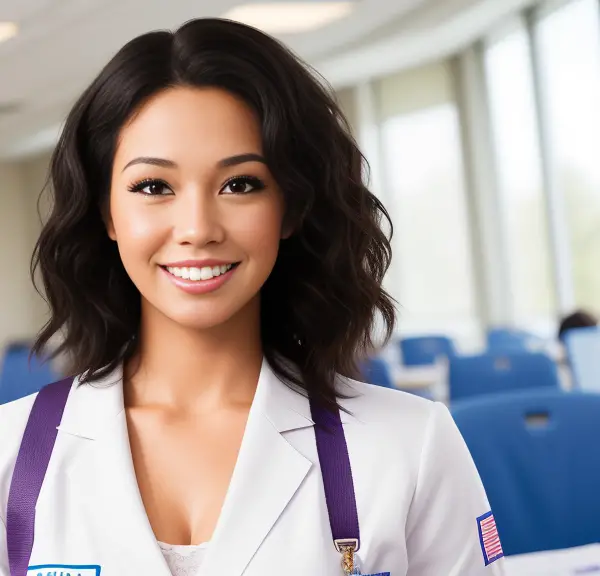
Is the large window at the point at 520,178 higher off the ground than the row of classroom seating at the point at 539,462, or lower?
higher

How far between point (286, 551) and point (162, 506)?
0.18m

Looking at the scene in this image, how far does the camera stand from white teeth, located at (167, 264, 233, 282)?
1.33m

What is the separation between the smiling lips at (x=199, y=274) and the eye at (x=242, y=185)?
3.7 inches

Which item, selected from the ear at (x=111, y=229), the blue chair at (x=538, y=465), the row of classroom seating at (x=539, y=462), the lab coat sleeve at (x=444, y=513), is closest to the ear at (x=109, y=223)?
the ear at (x=111, y=229)

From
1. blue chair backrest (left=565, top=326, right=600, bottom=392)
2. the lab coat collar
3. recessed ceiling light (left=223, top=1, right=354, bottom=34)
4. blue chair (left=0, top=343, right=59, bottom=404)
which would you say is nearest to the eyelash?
the lab coat collar

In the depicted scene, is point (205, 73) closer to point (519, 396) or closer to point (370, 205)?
point (370, 205)

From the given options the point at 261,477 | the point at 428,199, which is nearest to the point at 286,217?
the point at 261,477

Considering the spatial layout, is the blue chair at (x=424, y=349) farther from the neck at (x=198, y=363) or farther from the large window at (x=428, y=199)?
the neck at (x=198, y=363)

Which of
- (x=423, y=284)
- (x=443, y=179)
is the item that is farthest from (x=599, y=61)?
(x=423, y=284)

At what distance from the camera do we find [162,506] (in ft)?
4.55

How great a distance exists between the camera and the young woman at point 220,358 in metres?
1.33

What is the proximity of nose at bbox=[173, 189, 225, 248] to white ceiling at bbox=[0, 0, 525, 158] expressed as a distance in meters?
6.09

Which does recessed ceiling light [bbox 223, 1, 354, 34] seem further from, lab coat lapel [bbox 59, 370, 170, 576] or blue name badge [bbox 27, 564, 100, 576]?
blue name badge [bbox 27, 564, 100, 576]

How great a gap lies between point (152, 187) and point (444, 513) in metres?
0.57
